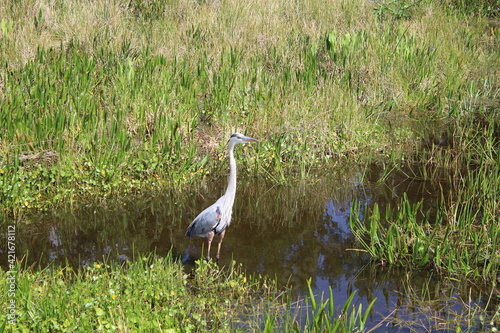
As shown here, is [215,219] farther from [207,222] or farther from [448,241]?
[448,241]

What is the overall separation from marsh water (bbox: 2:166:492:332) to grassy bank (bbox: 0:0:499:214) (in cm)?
28

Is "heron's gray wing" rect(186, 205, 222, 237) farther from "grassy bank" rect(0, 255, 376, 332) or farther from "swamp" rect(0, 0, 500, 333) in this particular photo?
"grassy bank" rect(0, 255, 376, 332)

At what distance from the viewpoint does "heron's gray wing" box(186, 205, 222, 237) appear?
184 inches

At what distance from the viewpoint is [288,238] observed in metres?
5.19

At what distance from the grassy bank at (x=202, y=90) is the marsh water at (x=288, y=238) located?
280mm

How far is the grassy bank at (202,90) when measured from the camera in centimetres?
580

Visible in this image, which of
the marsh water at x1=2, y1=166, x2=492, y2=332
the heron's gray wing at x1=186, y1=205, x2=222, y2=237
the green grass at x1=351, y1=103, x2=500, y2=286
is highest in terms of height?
the green grass at x1=351, y1=103, x2=500, y2=286

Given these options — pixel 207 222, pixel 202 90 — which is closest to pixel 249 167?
pixel 202 90

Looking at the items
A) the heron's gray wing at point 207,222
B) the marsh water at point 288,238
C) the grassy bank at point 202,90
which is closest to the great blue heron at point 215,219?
the heron's gray wing at point 207,222

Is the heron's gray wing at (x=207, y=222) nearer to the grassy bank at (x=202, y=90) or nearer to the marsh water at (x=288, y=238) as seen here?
the marsh water at (x=288, y=238)

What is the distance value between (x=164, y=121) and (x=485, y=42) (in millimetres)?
6196

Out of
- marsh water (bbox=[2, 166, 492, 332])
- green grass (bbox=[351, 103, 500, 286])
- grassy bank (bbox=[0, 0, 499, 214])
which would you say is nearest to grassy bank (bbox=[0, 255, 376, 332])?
marsh water (bbox=[2, 166, 492, 332])

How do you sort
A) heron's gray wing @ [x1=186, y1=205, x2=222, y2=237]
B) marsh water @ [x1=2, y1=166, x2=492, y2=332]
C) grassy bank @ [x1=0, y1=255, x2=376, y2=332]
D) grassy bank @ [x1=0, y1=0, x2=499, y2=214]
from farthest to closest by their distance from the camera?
grassy bank @ [x1=0, y1=0, x2=499, y2=214] < heron's gray wing @ [x1=186, y1=205, x2=222, y2=237] < marsh water @ [x1=2, y1=166, x2=492, y2=332] < grassy bank @ [x1=0, y1=255, x2=376, y2=332]

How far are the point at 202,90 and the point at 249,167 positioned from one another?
4.48 feet
